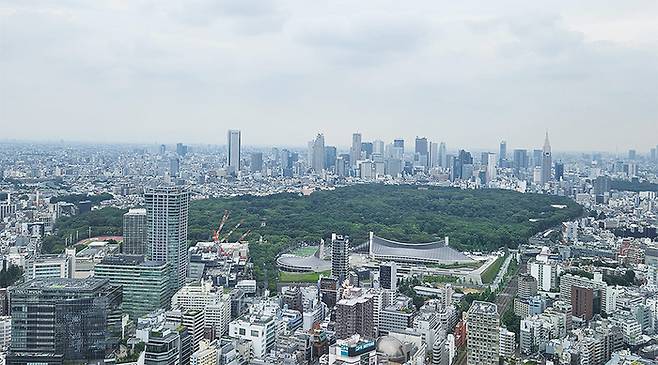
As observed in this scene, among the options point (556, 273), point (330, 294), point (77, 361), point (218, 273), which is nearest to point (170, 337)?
point (77, 361)

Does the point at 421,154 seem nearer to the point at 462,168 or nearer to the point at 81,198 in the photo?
the point at 462,168

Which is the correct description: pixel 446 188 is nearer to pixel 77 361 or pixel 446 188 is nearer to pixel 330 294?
pixel 330 294

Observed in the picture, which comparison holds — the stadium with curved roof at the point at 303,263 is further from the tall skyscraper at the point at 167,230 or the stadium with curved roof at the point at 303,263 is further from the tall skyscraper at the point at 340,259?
the tall skyscraper at the point at 167,230

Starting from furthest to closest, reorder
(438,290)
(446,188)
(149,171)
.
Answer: (446,188) → (149,171) → (438,290)

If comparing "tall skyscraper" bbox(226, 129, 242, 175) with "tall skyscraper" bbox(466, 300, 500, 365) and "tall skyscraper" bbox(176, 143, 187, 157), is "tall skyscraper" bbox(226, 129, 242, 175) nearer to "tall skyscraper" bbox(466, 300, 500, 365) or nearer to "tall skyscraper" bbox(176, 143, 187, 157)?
"tall skyscraper" bbox(176, 143, 187, 157)

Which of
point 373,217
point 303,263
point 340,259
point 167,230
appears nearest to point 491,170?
point 373,217

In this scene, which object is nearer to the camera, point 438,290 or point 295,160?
point 438,290

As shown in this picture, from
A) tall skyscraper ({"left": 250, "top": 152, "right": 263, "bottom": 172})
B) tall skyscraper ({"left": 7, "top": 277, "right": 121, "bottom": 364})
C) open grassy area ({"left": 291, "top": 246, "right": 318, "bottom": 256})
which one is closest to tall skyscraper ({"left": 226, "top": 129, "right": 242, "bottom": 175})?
tall skyscraper ({"left": 250, "top": 152, "right": 263, "bottom": 172})

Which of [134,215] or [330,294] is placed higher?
[134,215]
